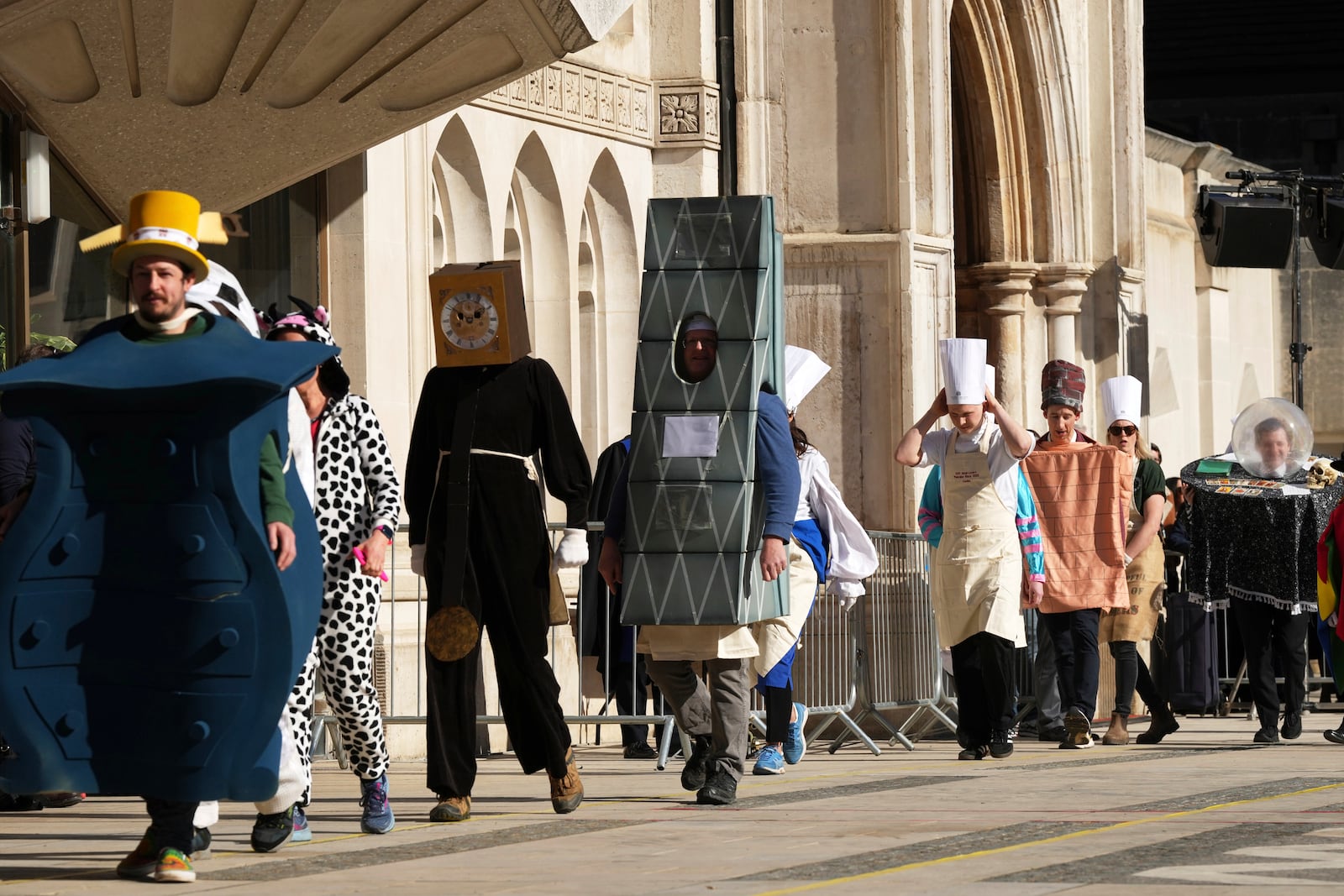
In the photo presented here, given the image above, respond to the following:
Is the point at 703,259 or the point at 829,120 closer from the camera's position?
the point at 703,259

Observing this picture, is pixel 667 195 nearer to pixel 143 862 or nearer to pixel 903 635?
pixel 903 635

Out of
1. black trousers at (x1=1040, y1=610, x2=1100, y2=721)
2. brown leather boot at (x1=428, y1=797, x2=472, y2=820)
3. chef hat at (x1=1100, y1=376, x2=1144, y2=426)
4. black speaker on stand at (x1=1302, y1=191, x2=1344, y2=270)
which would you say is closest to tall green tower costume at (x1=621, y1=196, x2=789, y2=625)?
brown leather boot at (x1=428, y1=797, x2=472, y2=820)

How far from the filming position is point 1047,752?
1305 cm

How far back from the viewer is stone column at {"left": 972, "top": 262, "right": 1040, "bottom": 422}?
68.2ft

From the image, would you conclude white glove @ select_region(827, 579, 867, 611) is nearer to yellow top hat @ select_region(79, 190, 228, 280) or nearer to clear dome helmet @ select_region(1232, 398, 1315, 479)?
clear dome helmet @ select_region(1232, 398, 1315, 479)

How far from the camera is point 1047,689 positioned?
14508 mm

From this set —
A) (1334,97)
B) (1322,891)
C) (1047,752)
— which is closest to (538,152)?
(1047,752)

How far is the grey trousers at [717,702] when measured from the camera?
373 inches

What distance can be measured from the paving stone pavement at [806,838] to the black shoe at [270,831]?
4 cm

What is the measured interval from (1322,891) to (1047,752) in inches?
266

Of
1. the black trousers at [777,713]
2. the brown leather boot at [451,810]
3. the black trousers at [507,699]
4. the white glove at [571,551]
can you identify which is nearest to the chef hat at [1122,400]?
the black trousers at [777,713]

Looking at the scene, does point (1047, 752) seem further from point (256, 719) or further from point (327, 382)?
point (256, 719)

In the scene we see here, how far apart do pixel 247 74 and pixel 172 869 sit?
5173 millimetres

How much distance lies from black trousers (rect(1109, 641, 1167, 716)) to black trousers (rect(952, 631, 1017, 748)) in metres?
1.47
